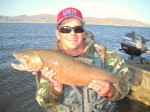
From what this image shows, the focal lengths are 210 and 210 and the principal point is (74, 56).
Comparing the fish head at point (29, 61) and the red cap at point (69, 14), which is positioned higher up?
the red cap at point (69, 14)

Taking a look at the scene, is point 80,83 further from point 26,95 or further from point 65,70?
point 26,95

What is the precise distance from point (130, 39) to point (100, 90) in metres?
10.7

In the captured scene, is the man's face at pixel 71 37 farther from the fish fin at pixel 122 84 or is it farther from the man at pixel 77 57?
the fish fin at pixel 122 84

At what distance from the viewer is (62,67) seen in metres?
3.85

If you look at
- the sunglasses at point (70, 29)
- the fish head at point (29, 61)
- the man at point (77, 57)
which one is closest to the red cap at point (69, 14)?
the man at point (77, 57)

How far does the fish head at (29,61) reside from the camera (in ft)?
12.6

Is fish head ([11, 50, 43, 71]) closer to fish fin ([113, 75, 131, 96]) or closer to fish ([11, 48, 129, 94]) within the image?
fish ([11, 48, 129, 94])

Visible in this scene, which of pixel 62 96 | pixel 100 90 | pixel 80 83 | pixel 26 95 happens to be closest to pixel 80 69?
pixel 80 83

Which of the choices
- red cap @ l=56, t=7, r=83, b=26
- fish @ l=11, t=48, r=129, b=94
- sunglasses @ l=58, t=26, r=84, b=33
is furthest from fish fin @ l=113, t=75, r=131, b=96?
red cap @ l=56, t=7, r=83, b=26

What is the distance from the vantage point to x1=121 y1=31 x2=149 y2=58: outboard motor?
A: 1355 centimetres

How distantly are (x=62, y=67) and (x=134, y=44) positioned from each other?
35.0ft

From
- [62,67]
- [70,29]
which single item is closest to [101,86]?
[62,67]

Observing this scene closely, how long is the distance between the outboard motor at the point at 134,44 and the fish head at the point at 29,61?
10.8 meters

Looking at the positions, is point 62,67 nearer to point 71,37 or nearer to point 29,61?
point 29,61
